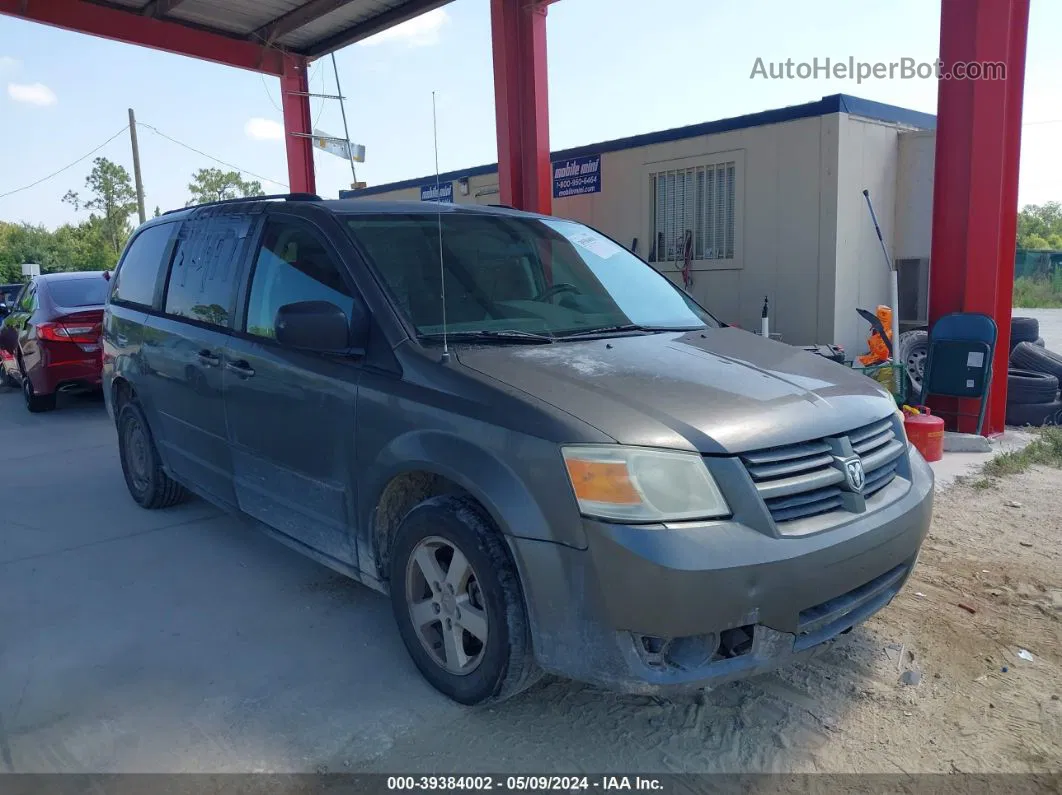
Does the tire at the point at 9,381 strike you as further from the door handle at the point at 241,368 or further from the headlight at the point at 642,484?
the headlight at the point at 642,484

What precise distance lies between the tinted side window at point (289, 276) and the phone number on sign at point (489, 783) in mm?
1763

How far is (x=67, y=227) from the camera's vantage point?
50719mm

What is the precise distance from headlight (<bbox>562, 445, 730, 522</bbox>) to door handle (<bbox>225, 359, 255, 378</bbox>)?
1.97 metres

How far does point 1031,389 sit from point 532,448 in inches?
272

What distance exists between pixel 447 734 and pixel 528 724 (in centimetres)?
29

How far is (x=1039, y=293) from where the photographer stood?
95.3 feet

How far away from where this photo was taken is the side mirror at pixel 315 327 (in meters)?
3.10

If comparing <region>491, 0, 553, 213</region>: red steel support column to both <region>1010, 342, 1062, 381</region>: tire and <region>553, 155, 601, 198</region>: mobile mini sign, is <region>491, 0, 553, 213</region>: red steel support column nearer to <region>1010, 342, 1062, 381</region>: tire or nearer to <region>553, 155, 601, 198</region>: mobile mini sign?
<region>553, 155, 601, 198</region>: mobile mini sign

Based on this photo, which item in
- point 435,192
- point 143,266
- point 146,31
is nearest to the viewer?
point 143,266

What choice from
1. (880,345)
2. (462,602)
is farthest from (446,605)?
(880,345)

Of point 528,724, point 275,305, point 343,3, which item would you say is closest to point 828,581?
point 528,724

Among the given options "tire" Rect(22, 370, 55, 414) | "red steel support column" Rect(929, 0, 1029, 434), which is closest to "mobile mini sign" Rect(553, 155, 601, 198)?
"red steel support column" Rect(929, 0, 1029, 434)

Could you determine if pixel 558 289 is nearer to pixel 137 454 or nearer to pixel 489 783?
pixel 489 783

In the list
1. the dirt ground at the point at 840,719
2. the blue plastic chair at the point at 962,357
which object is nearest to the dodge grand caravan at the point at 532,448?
the dirt ground at the point at 840,719
